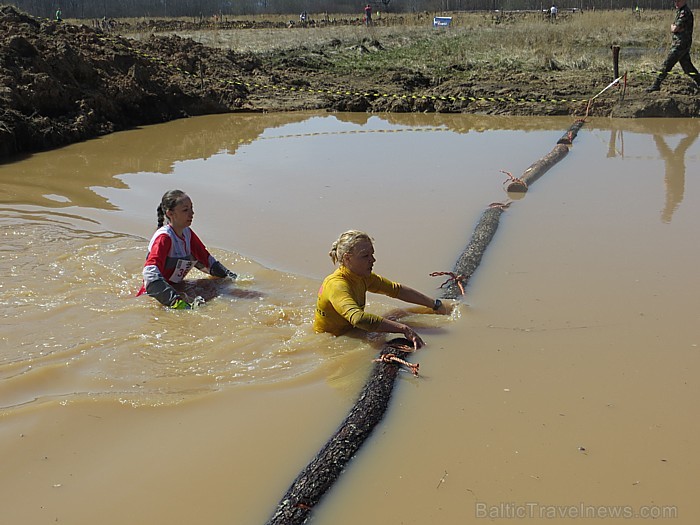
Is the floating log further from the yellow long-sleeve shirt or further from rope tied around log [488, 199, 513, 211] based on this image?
the yellow long-sleeve shirt

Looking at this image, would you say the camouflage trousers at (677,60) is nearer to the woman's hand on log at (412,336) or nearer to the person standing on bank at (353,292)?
the person standing on bank at (353,292)

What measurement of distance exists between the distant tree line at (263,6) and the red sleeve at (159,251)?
1600 inches

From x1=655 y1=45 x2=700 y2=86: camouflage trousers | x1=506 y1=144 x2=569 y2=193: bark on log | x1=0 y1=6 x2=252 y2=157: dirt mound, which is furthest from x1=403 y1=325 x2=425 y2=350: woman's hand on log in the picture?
x1=655 y1=45 x2=700 y2=86: camouflage trousers

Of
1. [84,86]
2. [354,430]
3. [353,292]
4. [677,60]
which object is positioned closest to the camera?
[354,430]

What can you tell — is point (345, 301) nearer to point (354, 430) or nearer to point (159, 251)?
point (354, 430)

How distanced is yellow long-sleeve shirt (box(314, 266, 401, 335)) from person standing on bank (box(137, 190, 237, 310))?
51.3 inches

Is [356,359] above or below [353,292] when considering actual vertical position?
below

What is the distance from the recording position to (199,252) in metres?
6.06

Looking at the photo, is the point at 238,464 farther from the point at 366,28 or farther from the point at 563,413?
the point at 366,28

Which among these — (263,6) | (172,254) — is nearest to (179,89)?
(172,254)

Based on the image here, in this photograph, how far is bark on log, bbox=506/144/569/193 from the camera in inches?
349

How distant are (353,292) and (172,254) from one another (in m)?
1.80

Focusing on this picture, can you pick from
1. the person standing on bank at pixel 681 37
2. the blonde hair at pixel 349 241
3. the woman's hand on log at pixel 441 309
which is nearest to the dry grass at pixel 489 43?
the person standing on bank at pixel 681 37

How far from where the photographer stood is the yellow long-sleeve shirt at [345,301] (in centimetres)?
465
